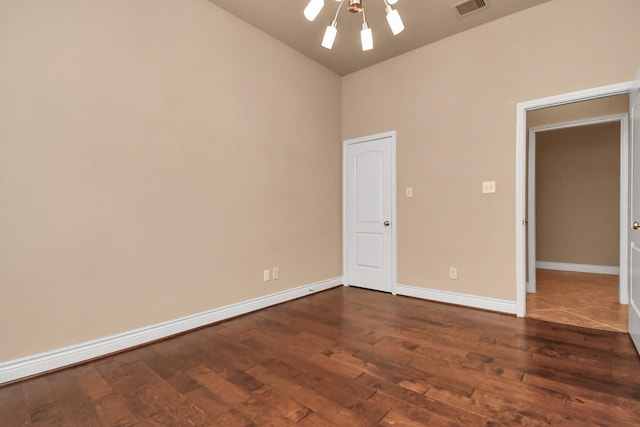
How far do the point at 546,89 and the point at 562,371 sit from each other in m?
2.48

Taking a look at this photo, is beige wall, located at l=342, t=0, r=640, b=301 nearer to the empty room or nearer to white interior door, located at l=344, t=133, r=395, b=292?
the empty room

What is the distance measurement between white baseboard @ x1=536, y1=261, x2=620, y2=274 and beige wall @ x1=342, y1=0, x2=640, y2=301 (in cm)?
346

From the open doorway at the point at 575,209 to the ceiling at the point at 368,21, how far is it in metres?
1.65

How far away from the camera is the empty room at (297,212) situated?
6.34ft

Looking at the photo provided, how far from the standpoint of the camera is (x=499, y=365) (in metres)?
2.15

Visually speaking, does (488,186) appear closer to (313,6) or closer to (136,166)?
(313,6)

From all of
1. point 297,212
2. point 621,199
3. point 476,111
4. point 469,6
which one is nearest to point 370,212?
point 297,212

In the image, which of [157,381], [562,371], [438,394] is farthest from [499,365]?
[157,381]

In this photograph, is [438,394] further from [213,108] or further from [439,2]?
[439,2]

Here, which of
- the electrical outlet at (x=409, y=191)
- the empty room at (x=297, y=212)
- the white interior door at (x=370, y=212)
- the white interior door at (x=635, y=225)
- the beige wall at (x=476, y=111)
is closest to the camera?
the empty room at (x=297, y=212)

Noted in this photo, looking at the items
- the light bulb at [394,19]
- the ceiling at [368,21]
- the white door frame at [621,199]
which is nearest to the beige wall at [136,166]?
the ceiling at [368,21]

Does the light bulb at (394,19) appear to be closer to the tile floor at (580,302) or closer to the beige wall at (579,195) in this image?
the tile floor at (580,302)

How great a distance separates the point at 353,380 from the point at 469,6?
3431 millimetres

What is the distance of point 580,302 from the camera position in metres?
3.62
